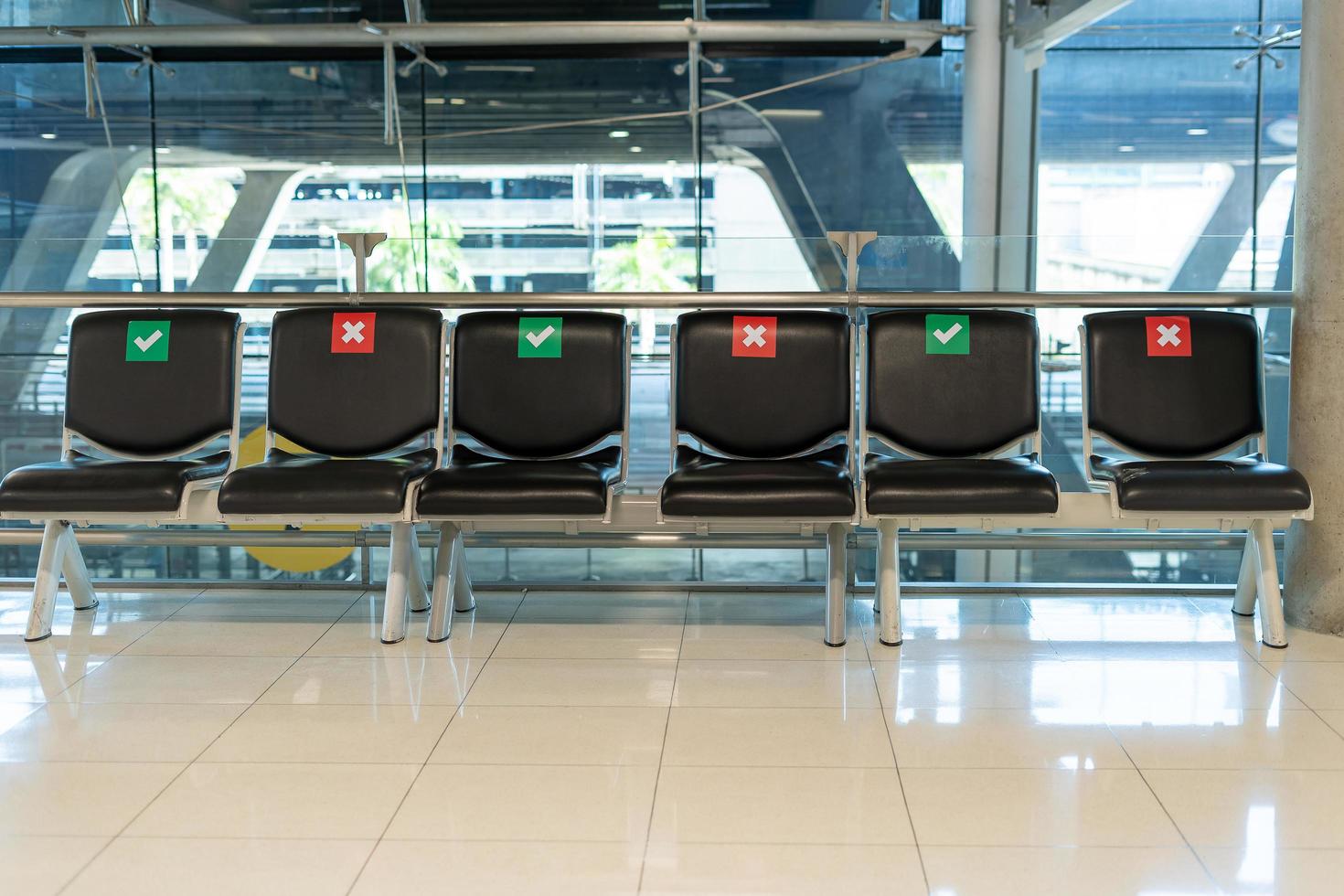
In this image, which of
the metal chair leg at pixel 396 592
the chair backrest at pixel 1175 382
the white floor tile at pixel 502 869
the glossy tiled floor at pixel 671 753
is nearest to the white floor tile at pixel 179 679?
the glossy tiled floor at pixel 671 753

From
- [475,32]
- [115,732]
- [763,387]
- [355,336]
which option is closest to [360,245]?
[355,336]

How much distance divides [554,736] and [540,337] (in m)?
1.28

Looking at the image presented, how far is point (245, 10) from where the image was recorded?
738cm

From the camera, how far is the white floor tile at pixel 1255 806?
1954mm

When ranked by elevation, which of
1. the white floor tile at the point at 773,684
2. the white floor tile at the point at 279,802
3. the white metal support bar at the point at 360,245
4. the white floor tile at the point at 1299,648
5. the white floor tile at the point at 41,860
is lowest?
the white floor tile at the point at 41,860

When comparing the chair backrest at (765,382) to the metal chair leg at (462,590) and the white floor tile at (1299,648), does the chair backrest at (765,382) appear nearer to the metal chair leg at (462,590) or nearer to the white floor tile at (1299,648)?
the metal chair leg at (462,590)

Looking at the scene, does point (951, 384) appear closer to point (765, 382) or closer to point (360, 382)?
point (765, 382)

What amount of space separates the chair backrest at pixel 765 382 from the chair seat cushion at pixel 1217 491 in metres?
0.78

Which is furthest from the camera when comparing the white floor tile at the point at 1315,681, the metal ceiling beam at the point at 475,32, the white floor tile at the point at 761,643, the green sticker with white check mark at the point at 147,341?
the metal ceiling beam at the point at 475,32

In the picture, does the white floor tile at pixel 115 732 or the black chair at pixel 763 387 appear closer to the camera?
the white floor tile at pixel 115 732

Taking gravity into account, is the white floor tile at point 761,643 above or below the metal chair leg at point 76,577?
below

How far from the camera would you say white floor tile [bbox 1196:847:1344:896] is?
1788mm

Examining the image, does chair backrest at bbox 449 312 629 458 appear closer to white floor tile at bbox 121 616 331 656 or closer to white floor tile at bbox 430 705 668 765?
white floor tile at bbox 121 616 331 656

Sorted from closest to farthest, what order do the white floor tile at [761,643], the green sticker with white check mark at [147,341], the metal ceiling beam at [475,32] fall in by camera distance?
the white floor tile at [761,643], the green sticker with white check mark at [147,341], the metal ceiling beam at [475,32]
